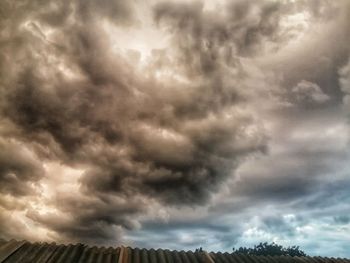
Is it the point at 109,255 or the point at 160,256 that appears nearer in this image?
the point at 109,255

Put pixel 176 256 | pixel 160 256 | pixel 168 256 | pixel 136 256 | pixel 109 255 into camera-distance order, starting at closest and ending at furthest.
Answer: pixel 109 255, pixel 136 256, pixel 160 256, pixel 168 256, pixel 176 256

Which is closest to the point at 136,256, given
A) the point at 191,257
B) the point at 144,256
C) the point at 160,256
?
the point at 144,256

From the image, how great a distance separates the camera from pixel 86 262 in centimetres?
1090

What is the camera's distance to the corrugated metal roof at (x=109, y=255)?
423 inches

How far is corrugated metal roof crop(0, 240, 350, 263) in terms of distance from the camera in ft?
35.2

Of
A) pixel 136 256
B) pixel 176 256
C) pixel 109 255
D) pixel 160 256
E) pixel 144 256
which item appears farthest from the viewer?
pixel 176 256

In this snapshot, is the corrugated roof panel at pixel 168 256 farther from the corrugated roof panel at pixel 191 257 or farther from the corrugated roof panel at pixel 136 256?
the corrugated roof panel at pixel 136 256

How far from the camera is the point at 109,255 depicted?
11.6 metres

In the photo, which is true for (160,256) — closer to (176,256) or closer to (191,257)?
(176,256)

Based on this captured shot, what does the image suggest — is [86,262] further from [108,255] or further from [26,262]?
[26,262]

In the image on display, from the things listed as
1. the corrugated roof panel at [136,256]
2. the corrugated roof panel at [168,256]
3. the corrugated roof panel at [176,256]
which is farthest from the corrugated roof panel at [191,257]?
the corrugated roof panel at [136,256]

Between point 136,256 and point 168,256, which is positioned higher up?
point 168,256

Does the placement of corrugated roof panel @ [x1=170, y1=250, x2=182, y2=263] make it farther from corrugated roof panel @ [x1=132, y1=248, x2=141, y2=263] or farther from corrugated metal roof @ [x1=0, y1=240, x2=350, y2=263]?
corrugated roof panel @ [x1=132, y1=248, x2=141, y2=263]

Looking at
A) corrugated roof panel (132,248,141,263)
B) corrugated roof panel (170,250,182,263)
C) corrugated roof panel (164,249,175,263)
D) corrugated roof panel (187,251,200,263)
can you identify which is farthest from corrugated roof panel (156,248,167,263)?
corrugated roof panel (187,251,200,263)
